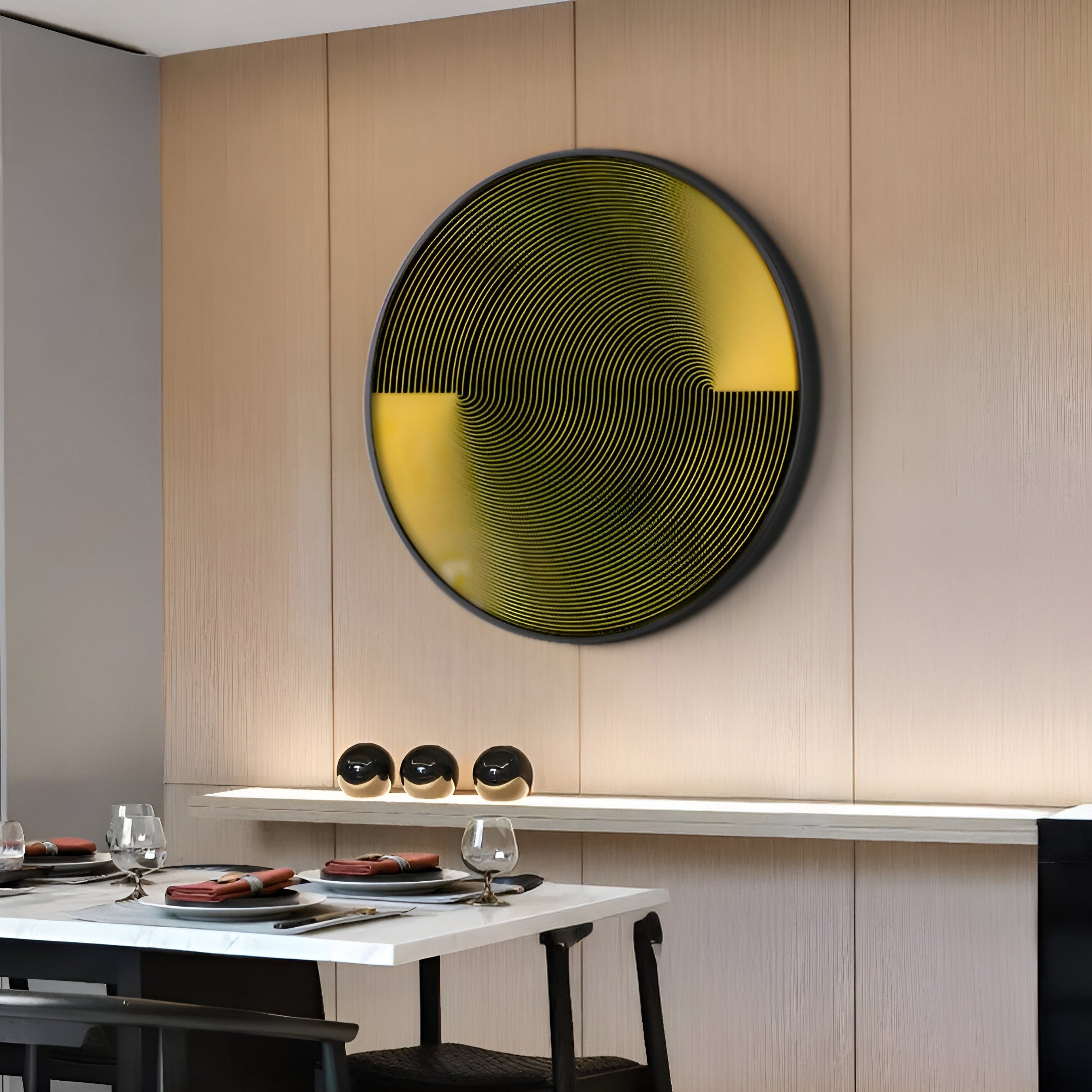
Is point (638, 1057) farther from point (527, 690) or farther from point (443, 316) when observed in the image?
point (443, 316)

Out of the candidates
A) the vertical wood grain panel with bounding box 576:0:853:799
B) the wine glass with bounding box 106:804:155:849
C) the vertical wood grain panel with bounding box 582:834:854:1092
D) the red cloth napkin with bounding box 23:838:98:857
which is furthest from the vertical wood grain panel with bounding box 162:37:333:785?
the wine glass with bounding box 106:804:155:849

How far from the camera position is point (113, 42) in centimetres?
432

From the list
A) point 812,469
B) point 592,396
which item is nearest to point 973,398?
point 812,469

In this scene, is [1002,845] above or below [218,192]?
below

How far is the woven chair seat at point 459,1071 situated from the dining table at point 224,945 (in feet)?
0.41

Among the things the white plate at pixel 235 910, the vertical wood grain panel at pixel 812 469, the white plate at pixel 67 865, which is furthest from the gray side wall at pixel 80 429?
the white plate at pixel 235 910

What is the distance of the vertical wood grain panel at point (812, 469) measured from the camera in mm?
3729

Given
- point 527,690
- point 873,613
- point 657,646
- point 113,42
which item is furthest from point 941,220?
point 113,42

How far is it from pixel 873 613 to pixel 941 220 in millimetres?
902

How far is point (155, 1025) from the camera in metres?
2.05

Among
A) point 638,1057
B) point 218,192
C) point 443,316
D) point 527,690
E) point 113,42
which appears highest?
point 113,42

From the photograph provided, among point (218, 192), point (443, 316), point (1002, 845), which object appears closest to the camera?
point (1002, 845)

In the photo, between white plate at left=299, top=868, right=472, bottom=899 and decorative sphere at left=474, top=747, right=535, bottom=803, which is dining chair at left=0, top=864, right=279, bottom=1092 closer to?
white plate at left=299, top=868, right=472, bottom=899

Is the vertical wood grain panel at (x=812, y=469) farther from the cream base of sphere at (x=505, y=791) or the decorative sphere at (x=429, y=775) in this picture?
the decorative sphere at (x=429, y=775)
